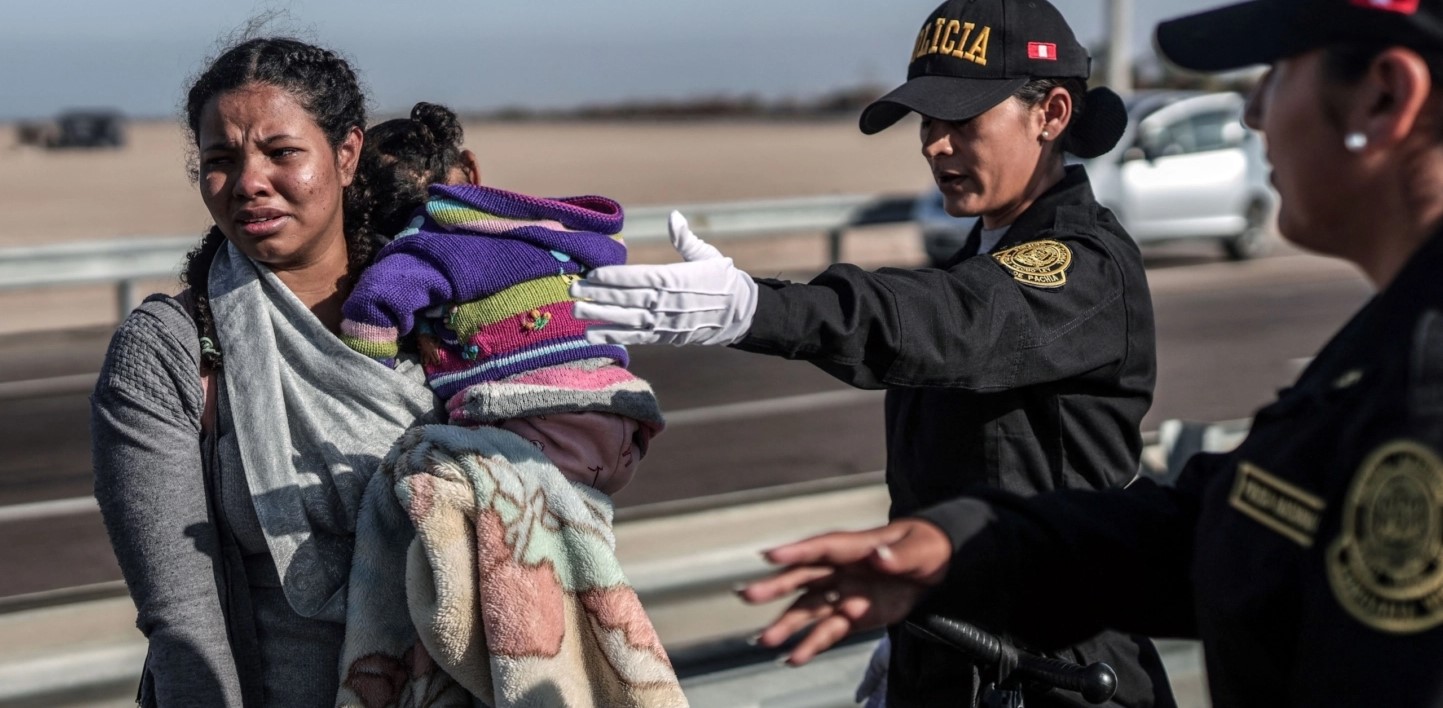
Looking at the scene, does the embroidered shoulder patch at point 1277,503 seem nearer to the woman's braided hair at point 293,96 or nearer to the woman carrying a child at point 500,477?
the woman carrying a child at point 500,477

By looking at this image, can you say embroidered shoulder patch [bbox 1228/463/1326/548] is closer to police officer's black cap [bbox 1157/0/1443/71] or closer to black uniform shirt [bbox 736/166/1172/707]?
police officer's black cap [bbox 1157/0/1443/71]

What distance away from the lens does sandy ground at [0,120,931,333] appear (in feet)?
58.1

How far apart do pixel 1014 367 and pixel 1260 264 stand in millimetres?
16244

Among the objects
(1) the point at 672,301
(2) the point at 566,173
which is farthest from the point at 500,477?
(2) the point at 566,173

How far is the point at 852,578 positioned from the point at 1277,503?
51 cm

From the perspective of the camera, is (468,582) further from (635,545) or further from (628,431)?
(635,545)

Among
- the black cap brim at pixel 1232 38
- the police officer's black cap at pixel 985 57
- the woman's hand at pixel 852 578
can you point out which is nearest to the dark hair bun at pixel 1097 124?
the police officer's black cap at pixel 985 57

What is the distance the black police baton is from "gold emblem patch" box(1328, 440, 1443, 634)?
0.96 m

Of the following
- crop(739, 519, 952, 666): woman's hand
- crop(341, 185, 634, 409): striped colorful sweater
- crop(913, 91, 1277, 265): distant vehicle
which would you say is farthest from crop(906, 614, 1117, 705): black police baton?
crop(913, 91, 1277, 265): distant vehicle

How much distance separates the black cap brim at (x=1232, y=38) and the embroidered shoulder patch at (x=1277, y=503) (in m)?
0.45

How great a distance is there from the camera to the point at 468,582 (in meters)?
2.22

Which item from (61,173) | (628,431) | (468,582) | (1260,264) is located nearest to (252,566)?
(468,582)

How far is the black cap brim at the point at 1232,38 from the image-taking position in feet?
5.20

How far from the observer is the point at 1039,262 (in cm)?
243
